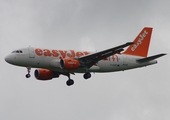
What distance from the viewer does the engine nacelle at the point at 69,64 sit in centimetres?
6700

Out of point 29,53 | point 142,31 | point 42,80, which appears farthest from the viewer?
point 142,31

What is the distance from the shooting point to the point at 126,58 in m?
74.6

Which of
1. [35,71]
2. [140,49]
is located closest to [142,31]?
[140,49]

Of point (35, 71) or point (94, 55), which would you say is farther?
point (35, 71)

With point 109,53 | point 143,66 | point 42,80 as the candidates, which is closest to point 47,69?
point 42,80

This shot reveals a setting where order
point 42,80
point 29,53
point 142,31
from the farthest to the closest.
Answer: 1. point 142,31
2. point 42,80
3. point 29,53

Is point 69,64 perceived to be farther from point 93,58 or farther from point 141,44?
point 141,44

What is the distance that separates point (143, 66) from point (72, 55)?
11.4 metres

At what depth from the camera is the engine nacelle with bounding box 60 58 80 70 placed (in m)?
67.0

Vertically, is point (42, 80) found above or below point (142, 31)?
below

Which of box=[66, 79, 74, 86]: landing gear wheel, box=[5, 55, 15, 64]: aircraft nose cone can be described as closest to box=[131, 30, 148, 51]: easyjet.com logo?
box=[66, 79, 74, 86]: landing gear wheel

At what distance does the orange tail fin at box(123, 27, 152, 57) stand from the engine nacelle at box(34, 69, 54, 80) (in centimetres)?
1158

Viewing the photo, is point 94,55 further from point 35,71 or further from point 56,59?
point 35,71

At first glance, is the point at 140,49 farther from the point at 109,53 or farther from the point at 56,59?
the point at 56,59
